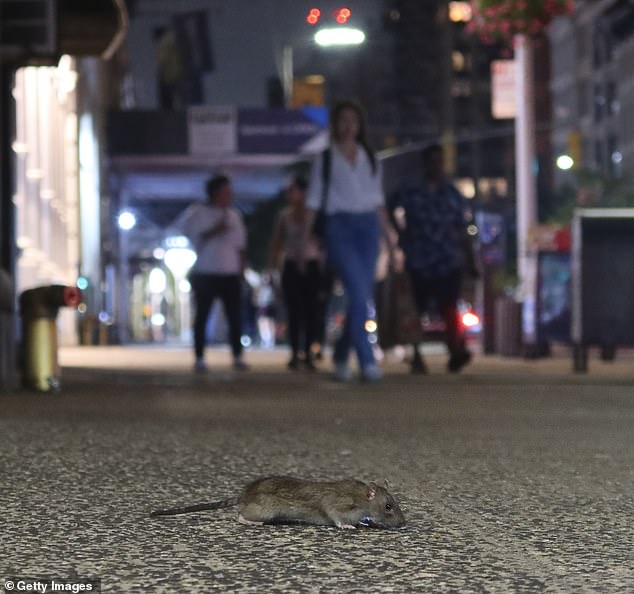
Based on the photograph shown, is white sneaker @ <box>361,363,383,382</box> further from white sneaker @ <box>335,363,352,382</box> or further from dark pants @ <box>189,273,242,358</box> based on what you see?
dark pants @ <box>189,273,242,358</box>

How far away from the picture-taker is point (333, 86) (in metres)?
160

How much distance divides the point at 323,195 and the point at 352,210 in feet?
0.74

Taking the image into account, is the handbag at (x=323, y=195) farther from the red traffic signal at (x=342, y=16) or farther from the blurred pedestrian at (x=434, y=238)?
the red traffic signal at (x=342, y=16)

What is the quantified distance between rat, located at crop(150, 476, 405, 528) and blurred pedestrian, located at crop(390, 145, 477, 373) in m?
8.19

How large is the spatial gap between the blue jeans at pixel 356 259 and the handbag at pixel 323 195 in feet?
0.22

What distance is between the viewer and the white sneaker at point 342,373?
10657 mm

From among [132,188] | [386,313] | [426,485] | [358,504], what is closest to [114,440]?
[426,485]

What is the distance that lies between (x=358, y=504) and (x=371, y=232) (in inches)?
268

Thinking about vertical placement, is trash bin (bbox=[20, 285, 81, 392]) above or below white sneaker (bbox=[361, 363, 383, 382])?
above

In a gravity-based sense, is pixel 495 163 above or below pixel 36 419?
above

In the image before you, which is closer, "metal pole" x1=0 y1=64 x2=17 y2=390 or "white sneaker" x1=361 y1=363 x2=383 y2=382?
"white sneaker" x1=361 y1=363 x2=383 y2=382

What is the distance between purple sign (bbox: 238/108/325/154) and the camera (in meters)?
35.2

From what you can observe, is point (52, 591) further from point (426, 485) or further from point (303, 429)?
point (303, 429)

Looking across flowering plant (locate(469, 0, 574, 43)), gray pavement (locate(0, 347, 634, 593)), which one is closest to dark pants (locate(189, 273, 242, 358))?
gray pavement (locate(0, 347, 634, 593))
